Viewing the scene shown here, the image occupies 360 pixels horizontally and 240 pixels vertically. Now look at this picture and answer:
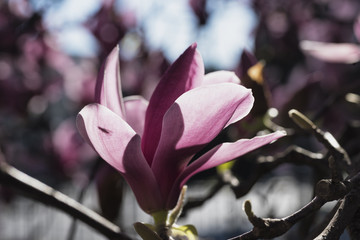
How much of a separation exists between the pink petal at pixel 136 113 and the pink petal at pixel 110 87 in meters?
0.05

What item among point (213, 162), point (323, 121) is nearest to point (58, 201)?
point (213, 162)

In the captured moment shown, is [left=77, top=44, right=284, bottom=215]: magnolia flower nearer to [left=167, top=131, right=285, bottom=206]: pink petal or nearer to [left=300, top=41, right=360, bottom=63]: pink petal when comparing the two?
[left=167, top=131, right=285, bottom=206]: pink petal

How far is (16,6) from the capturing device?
2.09m

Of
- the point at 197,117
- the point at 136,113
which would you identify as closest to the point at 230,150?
the point at 197,117

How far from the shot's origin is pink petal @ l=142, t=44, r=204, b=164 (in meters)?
0.41

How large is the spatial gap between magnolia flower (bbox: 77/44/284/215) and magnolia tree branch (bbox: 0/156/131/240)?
172 mm

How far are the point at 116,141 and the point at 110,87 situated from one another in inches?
2.8

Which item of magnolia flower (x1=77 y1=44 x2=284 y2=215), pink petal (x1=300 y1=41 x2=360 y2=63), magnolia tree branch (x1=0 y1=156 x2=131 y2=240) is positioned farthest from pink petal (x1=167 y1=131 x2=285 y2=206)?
pink petal (x1=300 y1=41 x2=360 y2=63)

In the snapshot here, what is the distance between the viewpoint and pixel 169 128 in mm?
372

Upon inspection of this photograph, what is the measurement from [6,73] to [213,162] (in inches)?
73.0

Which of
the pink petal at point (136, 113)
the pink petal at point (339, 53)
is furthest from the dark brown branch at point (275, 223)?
the pink petal at point (339, 53)

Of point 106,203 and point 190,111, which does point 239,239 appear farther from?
point 106,203

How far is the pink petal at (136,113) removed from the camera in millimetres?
473

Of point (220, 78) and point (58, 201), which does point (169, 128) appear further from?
point (58, 201)
